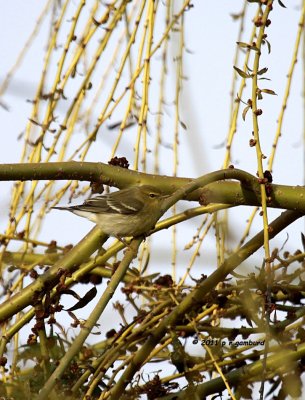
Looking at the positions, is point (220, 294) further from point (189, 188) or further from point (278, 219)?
point (189, 188)

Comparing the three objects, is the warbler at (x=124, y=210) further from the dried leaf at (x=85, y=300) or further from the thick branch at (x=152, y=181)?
the dried leaf at (x=85, y=300)

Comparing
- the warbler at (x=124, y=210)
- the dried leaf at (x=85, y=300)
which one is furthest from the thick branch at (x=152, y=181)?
the dried leaf at (x=85, y=300)

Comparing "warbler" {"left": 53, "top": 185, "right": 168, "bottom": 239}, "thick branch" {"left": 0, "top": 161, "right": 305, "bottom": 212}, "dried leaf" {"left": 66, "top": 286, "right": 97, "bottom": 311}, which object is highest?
"warbler" {"left": 53, "top": 185, "right": 168, "bottom": 239}

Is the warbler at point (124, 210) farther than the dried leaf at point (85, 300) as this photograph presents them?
Yes

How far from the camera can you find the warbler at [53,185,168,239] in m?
3.62

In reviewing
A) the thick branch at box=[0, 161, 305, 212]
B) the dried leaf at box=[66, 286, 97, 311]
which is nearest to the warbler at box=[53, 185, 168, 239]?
the thick branch at box=[0, 161, 305, 212]

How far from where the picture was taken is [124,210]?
4879 mm

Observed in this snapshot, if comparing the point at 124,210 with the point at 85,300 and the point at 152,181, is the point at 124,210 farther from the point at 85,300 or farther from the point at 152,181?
the point at 85,300

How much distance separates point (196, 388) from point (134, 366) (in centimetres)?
30

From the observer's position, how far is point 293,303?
365cm

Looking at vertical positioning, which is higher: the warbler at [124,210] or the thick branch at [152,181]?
the warbler at [124,210]

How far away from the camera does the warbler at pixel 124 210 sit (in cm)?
362

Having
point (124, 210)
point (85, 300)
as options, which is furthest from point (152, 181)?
point (124, 210)

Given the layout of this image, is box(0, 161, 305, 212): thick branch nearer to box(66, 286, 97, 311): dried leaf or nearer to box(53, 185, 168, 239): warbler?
box(53, 185, 168, 239): warbler
